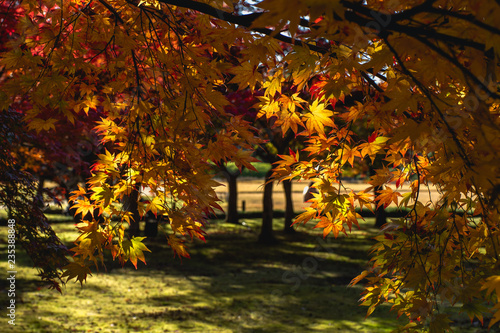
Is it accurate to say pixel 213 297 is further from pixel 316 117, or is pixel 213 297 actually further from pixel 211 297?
pixel 316 117

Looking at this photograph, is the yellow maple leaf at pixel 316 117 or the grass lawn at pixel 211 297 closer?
the yellow maple leaf at pixel 316 117

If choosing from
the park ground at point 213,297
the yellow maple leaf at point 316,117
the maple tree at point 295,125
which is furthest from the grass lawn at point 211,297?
Result: the yellow maple leaf at point 316,117

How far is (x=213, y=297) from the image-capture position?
7.70 metres

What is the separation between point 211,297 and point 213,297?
1.4 inches

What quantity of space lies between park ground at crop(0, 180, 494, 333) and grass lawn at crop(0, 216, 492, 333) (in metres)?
0.02

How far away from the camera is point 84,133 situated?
8586mm

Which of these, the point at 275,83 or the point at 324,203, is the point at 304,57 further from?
the point at 324,203

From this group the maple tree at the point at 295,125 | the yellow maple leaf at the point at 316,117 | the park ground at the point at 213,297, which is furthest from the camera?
the park ground at the point at 213,297

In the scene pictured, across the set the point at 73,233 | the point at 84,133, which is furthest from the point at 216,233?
the point at 84,133

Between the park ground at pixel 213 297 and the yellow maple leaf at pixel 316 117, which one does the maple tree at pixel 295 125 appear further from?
the park ground at pixel 213 297

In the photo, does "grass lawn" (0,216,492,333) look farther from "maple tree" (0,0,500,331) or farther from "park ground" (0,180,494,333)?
"maple tree" (0,0,500,331)

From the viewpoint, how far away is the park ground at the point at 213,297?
6.17m

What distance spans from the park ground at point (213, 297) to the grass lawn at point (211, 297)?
2cm

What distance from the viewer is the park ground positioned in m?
6.17
